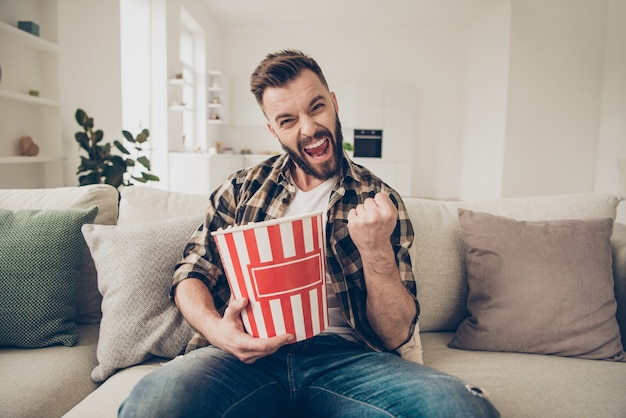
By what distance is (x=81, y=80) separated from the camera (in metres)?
3.72

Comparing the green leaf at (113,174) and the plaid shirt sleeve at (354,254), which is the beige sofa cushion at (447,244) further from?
the green leaf at (113,174)

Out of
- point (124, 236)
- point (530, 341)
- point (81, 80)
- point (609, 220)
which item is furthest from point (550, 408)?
point (81, 80)

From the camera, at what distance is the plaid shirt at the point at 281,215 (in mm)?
1084

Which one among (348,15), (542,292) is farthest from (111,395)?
(348,15)

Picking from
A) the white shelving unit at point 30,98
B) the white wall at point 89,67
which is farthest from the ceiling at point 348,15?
the white shelving unit at point 30,98

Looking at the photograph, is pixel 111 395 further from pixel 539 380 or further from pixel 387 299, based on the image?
pixel 539 380

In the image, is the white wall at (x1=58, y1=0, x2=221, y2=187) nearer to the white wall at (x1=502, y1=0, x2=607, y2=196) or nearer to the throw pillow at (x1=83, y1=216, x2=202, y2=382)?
the throw pillow at (x1=83, y1=216, x2=202, y2=382)

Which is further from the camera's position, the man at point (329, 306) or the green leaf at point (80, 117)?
the green leaf at point (80, 117)

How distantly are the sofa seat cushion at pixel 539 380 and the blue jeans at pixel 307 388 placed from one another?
289 mm

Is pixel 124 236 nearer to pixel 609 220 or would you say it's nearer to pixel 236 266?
pixel 236 266

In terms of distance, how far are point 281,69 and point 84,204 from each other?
79 cm

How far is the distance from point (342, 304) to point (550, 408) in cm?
51

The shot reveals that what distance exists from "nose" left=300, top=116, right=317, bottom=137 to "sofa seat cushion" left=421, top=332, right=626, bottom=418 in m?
0.68

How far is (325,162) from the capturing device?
3.98 feet
